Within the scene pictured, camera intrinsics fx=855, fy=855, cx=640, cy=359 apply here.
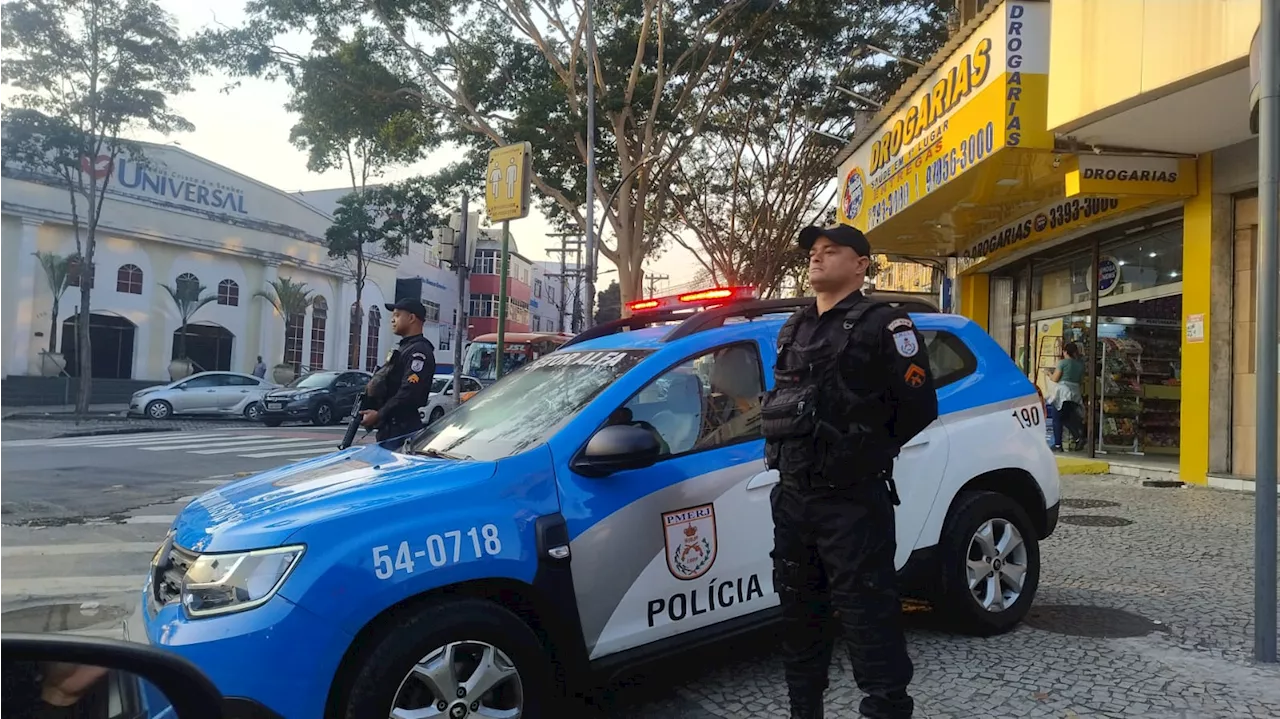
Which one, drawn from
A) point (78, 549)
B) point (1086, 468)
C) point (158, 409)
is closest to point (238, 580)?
point (78, 549)

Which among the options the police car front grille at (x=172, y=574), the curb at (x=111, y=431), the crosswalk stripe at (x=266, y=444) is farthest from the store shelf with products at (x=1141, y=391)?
the curb at (x=111, y=431)

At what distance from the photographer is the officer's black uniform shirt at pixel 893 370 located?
2.81m

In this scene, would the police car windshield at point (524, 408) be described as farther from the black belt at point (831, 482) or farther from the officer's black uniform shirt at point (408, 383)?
the officer's black uniform shirt at point (408, 383)

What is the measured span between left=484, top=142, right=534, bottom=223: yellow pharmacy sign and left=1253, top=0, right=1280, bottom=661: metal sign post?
23.7 ft

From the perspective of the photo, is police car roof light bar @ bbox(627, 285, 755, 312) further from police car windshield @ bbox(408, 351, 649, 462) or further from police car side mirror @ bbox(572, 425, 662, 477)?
police car side mirror @ bbox(572, 425, 662, 477)

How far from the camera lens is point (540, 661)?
285cm

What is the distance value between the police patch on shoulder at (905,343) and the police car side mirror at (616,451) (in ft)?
3.00

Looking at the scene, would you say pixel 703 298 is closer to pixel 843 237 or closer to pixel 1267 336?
pixel 843 237

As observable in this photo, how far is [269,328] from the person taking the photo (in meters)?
33.2

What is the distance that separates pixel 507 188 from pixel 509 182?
8 centimetres

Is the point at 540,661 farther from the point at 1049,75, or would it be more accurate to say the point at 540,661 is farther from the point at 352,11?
the point at 352,11

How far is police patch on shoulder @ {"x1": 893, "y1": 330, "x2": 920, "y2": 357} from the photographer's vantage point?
111 inches

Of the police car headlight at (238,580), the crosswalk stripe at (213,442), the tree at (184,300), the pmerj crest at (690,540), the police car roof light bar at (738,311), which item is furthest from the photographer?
the tree at (184,300)

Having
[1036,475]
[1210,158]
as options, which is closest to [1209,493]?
[1210,158]
